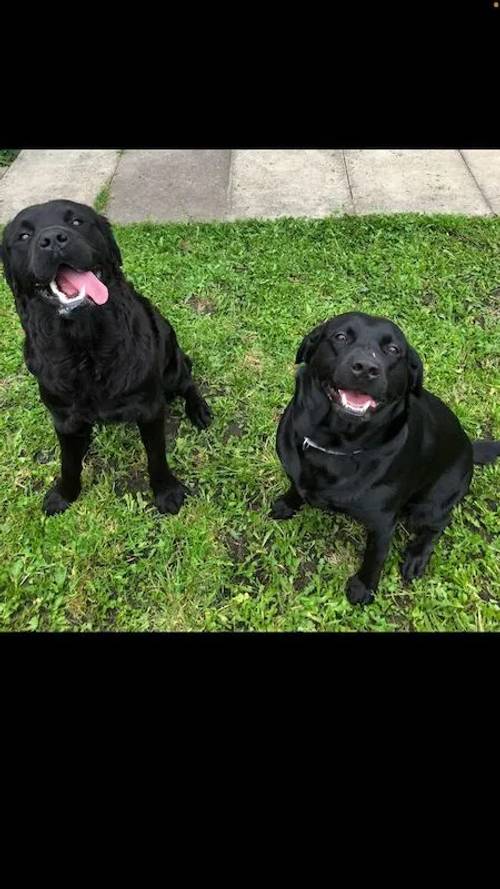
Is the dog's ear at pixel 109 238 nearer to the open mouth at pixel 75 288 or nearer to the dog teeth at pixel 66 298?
the open mouth at pixel 75 288

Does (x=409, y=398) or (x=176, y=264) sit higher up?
(x=409, y=398)

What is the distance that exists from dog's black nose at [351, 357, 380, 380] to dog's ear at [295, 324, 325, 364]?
0.27 meters

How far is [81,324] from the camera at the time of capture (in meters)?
2.15

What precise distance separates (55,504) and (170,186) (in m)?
3.52

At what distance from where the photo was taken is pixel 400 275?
14.0 ft

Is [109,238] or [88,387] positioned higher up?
[109,238]

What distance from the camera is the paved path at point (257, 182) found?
16.4 feet

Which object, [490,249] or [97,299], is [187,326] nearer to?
[97,299]

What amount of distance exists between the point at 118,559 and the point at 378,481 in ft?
4.43

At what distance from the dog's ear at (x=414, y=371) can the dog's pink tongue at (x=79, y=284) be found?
114 cm

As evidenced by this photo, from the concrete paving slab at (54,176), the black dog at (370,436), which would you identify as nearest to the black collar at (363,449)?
the black dog at (370,436)

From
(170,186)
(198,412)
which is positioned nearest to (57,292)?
(198,412)

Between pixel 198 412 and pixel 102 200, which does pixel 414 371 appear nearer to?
pixel 198 412

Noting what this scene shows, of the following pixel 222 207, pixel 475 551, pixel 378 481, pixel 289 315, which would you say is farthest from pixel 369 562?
pixel 222 207
